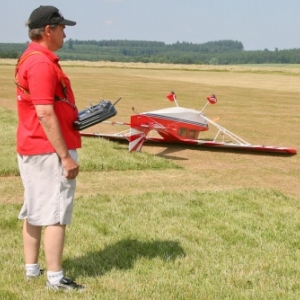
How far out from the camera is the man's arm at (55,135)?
3.91 metres

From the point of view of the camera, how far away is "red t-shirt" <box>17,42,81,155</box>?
12.7 feet

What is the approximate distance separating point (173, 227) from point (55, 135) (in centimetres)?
274

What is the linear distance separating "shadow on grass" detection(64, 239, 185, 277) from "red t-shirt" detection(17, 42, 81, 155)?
132 centimetres

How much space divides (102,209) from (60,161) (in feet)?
10.1

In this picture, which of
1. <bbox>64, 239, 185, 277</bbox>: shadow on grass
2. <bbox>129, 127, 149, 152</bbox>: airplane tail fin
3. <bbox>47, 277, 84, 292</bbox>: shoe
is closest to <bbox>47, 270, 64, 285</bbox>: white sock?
<bbox>47, 277, 84, 292</bbox>: shoe

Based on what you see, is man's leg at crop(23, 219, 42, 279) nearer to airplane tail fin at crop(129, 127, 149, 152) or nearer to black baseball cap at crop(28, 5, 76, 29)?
black baseball cap at crop(28, 5, 76, 29)

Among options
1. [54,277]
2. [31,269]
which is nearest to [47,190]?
[54,277]

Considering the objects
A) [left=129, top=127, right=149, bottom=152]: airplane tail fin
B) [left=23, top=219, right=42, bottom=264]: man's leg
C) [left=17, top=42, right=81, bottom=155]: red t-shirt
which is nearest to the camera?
[left=17, top=42, right=81, bottom=155]: red t-shirt

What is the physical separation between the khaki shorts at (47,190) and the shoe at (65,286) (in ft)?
1.83

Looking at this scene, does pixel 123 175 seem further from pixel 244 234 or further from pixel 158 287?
pixel 158 287

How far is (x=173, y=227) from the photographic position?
6301 millimetres

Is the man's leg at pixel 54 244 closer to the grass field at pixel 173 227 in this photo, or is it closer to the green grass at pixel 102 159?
the grass field at pixel 173 227

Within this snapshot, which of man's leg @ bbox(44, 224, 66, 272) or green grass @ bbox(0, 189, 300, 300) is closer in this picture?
man's leg @ bbox(44, 224, 66, 272)

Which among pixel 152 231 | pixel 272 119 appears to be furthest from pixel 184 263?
pixel 272 119
